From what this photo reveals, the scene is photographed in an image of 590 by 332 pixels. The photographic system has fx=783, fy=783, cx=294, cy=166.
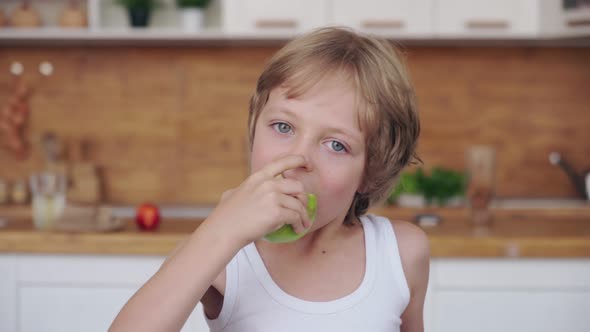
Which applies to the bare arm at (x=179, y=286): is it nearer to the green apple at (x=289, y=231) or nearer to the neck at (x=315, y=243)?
the green apple at (x=289, y=231)

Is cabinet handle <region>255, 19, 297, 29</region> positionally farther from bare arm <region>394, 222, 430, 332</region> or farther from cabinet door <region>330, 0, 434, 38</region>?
bare arm <region>394, 222, 430, 332</region>

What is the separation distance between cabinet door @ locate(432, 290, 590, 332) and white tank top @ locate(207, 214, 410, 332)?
52.7 inches

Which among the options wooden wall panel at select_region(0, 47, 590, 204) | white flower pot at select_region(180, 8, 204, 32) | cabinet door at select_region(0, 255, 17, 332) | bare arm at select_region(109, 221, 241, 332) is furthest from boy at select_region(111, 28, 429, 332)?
wooden wall panel at select_region(0, 47, 590, 204)

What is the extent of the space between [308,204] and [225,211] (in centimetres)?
10

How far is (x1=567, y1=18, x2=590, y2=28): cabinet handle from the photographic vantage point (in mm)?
2639

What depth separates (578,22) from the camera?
→ 2.66 metres

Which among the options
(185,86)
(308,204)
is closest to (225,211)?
(308,204)

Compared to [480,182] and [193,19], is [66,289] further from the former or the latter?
[480,182]

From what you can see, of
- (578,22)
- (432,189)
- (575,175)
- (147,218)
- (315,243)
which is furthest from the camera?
(575,175)

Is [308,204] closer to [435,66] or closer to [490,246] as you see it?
[490,246]

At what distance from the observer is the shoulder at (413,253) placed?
1148mm

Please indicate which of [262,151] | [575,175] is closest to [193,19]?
[575,175]

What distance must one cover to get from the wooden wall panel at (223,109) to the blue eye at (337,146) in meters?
2.15

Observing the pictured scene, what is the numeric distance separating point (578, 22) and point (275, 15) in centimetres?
104
